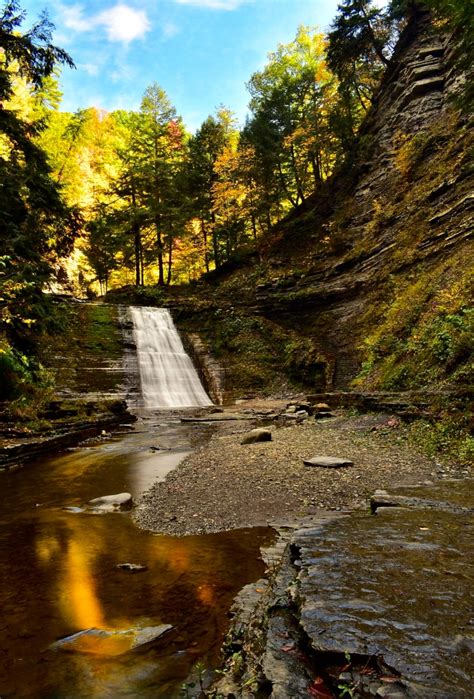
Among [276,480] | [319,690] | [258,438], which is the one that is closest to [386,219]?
[258,438]

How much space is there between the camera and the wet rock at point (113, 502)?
6.00 m

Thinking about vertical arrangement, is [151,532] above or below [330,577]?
below

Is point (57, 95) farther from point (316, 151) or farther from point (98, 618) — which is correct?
point (98, 618)

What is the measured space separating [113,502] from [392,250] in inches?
693

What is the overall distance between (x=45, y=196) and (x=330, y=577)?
14588 mm

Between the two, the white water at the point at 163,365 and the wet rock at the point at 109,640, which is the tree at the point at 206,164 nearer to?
the white water at the point at 163,365

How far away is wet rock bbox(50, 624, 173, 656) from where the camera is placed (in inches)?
106

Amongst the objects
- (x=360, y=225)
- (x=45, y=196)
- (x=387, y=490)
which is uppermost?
(x=360, y=225)

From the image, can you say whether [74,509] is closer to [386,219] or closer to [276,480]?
[276,480]

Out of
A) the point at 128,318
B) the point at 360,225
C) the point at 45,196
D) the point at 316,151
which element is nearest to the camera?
the point at 45,196

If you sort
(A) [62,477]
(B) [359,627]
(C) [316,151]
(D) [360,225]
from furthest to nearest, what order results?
1. (C) [316,151]
2. (D) [360,225]
3. (A) [62,477]
4. (B) [359,627]

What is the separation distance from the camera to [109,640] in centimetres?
282

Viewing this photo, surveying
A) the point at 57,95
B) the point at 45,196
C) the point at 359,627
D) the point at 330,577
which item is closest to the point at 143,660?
the point at 330,577

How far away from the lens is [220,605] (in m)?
3.24
